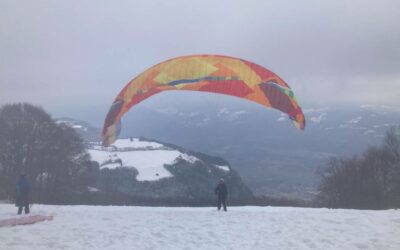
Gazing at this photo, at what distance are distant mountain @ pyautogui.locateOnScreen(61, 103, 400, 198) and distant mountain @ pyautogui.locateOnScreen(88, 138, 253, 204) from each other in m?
2.93

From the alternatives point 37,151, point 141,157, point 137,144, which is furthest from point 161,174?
point 37,151

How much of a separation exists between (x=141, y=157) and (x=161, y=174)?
720cm

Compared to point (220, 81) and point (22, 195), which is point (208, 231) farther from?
point (22, 195)

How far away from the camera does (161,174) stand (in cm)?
5031

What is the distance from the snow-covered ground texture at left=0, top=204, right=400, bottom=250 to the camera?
8.77m

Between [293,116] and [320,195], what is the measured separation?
1143 inches

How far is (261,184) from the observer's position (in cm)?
6625

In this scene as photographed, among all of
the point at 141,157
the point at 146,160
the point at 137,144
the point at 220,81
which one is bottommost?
the point at 220,81

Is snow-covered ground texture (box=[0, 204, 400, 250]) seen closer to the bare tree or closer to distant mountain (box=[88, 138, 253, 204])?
the bare tree

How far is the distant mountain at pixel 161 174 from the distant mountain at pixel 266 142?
9.62 feet

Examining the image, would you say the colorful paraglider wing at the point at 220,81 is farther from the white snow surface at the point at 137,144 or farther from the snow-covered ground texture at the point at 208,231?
the white snow surface at the point at 137,144

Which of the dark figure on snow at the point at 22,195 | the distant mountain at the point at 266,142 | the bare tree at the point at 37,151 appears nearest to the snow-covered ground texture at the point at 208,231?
the dark figure on snow at the point at 22,195

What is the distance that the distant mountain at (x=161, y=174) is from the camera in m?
45.3

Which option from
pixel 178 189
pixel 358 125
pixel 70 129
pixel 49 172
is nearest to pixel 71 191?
pixel 49 172
